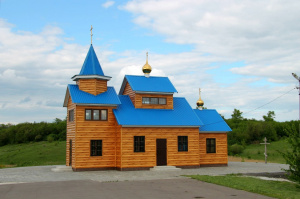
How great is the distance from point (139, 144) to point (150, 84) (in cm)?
505

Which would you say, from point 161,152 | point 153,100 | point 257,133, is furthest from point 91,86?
point 257,133

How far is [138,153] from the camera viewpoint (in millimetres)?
24438

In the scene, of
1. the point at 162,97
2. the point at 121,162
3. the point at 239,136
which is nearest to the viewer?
the point at 121,162

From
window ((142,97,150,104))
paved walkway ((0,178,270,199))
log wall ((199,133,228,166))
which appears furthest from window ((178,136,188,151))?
paved walkway ((0,178,270,199))

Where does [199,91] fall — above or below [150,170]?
above

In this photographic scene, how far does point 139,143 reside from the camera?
2459 cm

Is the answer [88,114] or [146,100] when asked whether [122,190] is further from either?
[146,100]

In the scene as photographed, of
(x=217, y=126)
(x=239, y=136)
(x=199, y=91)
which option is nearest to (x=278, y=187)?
(x=217, y=126)

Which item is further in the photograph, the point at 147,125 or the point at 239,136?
the point at 239,136

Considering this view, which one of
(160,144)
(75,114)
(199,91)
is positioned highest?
(199,91)

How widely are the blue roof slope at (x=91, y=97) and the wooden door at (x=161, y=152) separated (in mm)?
4090

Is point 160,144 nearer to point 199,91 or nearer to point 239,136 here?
point 199,91

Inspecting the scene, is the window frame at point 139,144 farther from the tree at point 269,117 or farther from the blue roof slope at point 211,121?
the tree at point 269,117

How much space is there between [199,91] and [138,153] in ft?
30.9
